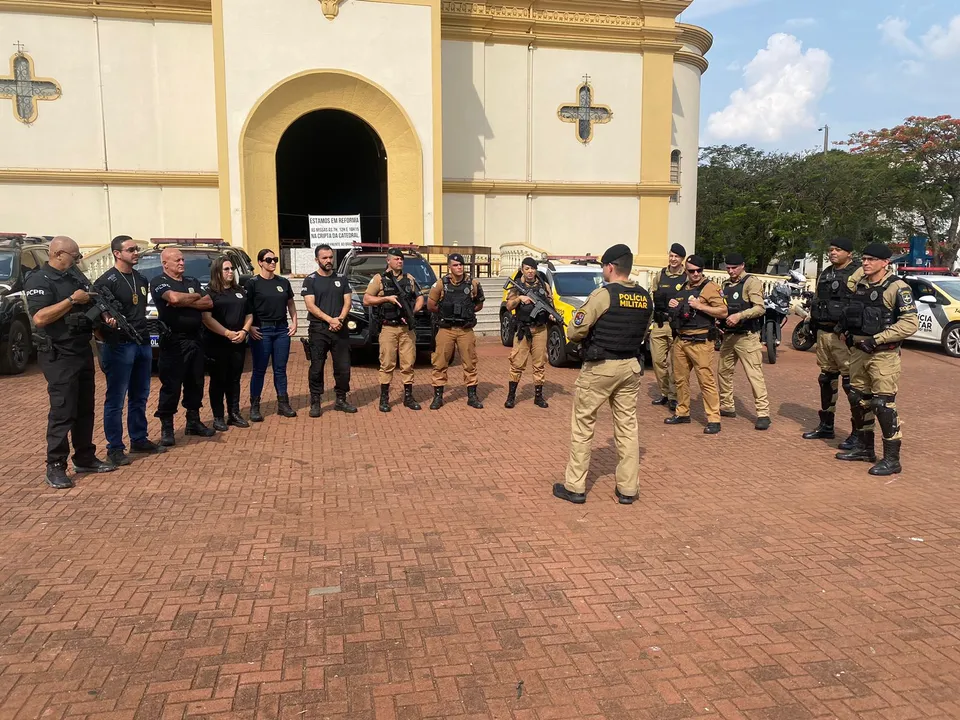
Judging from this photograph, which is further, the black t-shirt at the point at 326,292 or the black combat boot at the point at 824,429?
the black t-shirt at the point at 326,292

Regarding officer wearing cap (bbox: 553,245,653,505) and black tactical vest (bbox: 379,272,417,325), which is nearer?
officer wearing cap (bbox: 553,245,653,505)

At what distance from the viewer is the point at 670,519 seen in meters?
5.14

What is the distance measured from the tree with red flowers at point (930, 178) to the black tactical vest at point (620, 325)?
1332 inches

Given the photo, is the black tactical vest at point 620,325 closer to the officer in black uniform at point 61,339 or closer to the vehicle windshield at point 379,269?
the officer in black uniform at point 61,339

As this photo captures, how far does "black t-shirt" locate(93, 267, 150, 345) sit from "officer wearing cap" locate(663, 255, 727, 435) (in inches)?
210

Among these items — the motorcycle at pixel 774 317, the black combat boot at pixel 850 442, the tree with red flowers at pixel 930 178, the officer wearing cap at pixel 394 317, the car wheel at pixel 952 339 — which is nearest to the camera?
the black combat boot at pixel 850 442

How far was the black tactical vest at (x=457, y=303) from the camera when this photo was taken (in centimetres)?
857

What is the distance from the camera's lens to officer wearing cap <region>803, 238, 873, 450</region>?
6.99 metres

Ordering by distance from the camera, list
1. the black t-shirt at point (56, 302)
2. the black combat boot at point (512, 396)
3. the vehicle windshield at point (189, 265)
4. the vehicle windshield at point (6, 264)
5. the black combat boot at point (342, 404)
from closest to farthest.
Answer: the black t-shirt at point (56, 302) → the black combat boot at point (342, 404) → the black combat boot at point (512, 396) → the vehicle windshield at point (6, 264) → the vehicle windshield at point (189, 265)

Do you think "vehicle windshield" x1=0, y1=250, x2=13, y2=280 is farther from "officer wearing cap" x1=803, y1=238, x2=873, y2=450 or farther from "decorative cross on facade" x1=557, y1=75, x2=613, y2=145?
"decorative cross on facade" x1=557, y1=75, x2=613, y2=145

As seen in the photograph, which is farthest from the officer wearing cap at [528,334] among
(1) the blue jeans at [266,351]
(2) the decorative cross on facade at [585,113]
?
(2) the decorative cross on facade at [585,113]

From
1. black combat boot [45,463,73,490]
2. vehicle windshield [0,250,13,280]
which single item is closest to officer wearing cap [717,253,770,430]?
black combat boot [45,463,73,490]

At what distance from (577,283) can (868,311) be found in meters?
6.56

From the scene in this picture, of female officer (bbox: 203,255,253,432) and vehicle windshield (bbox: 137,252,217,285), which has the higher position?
vehicle windshield (bbox: 137,252,217,285)
